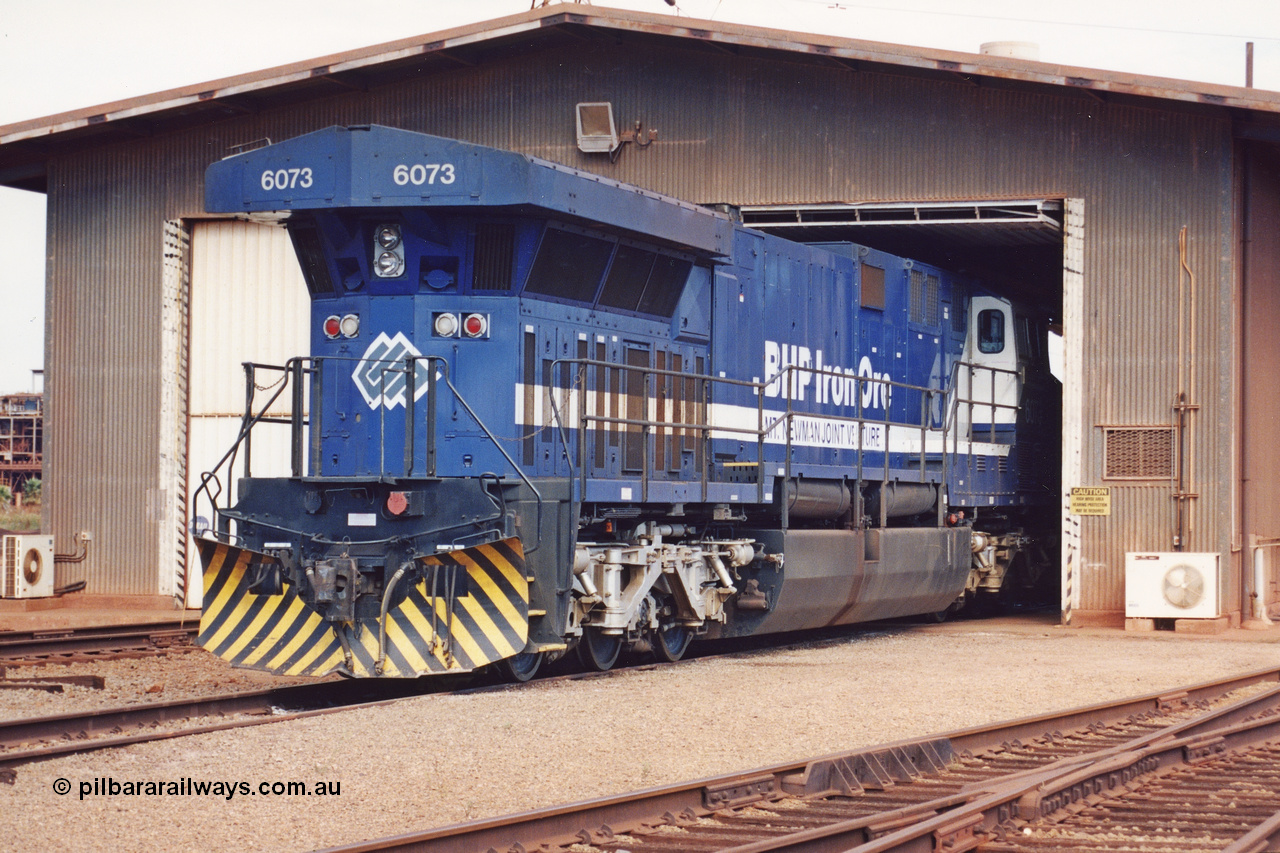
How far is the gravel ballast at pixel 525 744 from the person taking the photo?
6016 millimetres

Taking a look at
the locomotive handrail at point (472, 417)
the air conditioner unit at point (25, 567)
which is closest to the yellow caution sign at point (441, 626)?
the locomotive handrail at point (472, 417)

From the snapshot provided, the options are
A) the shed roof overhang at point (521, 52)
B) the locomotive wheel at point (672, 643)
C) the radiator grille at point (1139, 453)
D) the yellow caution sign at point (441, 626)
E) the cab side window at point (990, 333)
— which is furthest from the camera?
the cab side window at point (990, 333)

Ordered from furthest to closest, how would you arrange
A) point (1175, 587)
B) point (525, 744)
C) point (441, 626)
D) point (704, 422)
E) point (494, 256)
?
1. point (1175, 587)
2. point (704, 422)
3. point (494, 256)
4. point (441, 626)
5. point (525, 744)

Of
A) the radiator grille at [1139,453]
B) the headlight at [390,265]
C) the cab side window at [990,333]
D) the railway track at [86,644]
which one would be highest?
the cab side window at [990,333]

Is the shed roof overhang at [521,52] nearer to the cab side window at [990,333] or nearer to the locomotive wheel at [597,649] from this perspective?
the cab side window at [990,333]

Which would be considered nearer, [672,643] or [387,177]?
[387,177]

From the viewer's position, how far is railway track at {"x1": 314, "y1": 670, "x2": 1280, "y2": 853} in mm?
5582

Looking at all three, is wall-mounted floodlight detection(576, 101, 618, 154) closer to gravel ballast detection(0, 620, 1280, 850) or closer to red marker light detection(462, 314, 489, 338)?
gravel ballast detection(0, 620, 1280, 850)

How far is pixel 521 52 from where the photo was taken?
1750 cm

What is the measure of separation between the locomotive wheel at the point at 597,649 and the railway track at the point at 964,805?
3.59 metres

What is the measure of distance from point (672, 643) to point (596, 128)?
7.79m

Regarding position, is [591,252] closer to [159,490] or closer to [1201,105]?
[1201,105]

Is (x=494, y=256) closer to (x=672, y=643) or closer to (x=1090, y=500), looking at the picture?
(x=672, y=643)

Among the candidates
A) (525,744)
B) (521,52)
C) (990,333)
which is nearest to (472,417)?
(525,744)
